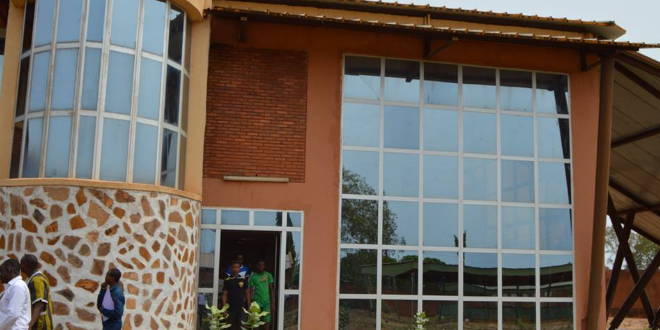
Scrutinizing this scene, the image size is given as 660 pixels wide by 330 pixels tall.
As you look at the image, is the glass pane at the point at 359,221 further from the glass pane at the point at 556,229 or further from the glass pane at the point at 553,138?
the glass pane at the point at 553,138

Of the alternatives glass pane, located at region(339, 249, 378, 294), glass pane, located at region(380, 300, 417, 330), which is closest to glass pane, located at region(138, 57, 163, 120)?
glass pane, located at region(339, 249, 378, 294)

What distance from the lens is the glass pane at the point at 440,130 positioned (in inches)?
499

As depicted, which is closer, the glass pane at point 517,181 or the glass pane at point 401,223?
the glass pane at point 401,223

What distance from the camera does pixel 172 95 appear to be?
10.8 m

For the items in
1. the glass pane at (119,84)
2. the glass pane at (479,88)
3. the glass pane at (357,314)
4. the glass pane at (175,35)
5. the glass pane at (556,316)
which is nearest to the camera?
the glass pane at (119,84)

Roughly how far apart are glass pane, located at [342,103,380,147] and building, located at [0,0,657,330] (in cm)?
4

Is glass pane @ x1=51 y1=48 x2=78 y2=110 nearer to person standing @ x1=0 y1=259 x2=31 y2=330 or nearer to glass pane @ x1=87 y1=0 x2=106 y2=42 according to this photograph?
glass pane @ x1=87 y1=0 x2=106 y2=42

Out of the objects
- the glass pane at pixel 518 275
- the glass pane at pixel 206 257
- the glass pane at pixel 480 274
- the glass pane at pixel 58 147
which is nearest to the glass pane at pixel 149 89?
the glass pane at pixel 58 147

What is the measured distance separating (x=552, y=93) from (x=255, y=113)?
5.56 meters

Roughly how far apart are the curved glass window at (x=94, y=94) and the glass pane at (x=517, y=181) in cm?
595

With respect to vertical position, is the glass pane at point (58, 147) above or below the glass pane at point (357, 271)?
above

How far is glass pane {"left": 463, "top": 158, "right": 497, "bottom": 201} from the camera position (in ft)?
41.7

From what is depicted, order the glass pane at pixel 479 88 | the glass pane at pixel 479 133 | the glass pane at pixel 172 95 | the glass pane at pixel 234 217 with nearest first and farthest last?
→ the glass pane at pixel 172 95 < the glass pane at pixel 234 217 < the glass pane at pixel 479 133 < the glass pane at pixel 479 88

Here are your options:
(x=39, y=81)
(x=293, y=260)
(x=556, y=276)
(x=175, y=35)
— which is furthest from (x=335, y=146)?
(x=39, y=81)
